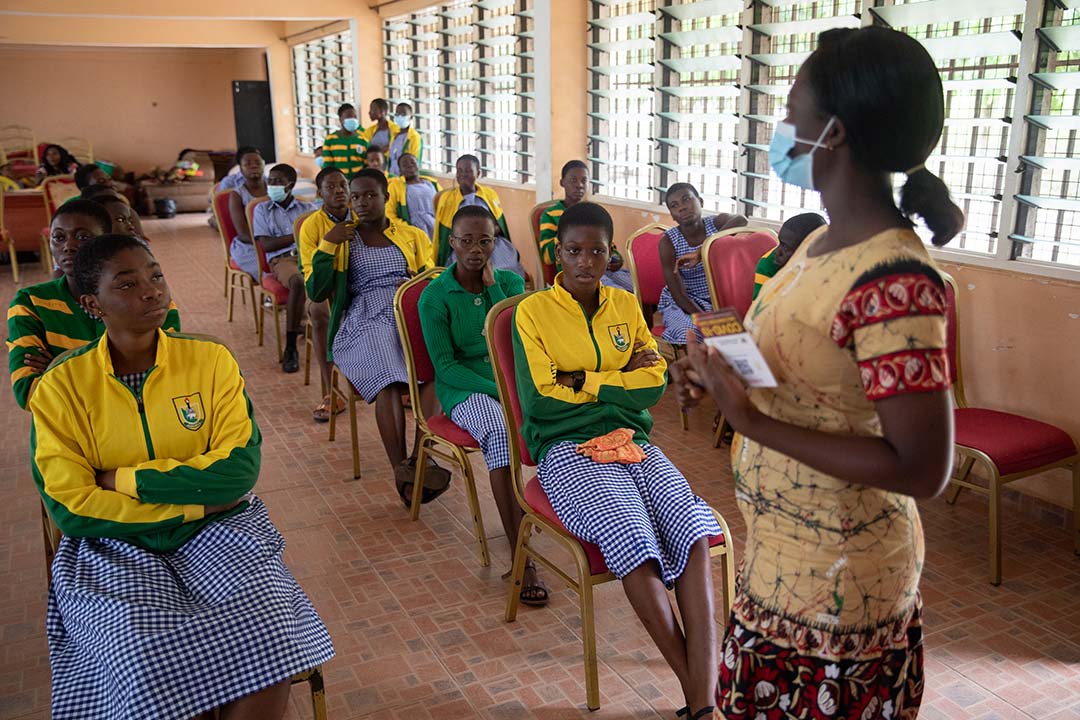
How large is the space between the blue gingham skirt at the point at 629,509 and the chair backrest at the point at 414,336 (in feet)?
3.46

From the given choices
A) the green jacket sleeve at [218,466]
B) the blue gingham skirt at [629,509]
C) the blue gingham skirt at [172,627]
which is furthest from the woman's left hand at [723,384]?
the green jacket sleeve at [218,466]

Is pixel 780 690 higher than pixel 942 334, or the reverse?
pixel 942 334

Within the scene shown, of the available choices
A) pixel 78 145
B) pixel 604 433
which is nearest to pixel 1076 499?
pixel 604 433

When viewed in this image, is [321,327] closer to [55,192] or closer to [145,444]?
[145,444]

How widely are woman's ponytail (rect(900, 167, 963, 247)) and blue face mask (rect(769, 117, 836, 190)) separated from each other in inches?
5.2

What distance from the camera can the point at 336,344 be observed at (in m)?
4.17

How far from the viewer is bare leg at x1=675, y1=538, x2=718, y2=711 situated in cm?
222

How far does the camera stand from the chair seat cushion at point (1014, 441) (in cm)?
316

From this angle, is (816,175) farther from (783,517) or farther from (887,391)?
(783,517)

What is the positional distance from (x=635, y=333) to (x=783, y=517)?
5.13ft

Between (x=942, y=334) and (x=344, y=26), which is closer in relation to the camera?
(x=942, y=334)

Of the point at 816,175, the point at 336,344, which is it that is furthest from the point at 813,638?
the point at 336,344

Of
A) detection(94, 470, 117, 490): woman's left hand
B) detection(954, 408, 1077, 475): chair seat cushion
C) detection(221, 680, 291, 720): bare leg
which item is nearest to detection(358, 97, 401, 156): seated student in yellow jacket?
detection(954, 408, 1077, 475): chair seat cushion

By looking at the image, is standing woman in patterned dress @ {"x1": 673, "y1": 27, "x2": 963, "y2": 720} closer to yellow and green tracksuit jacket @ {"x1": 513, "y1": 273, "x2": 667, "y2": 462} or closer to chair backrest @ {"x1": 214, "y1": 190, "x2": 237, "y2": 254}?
yellow and green tracksuit jacket @ {"x1": 513, "y1": 273, "x2": 667, "y2": 462}
